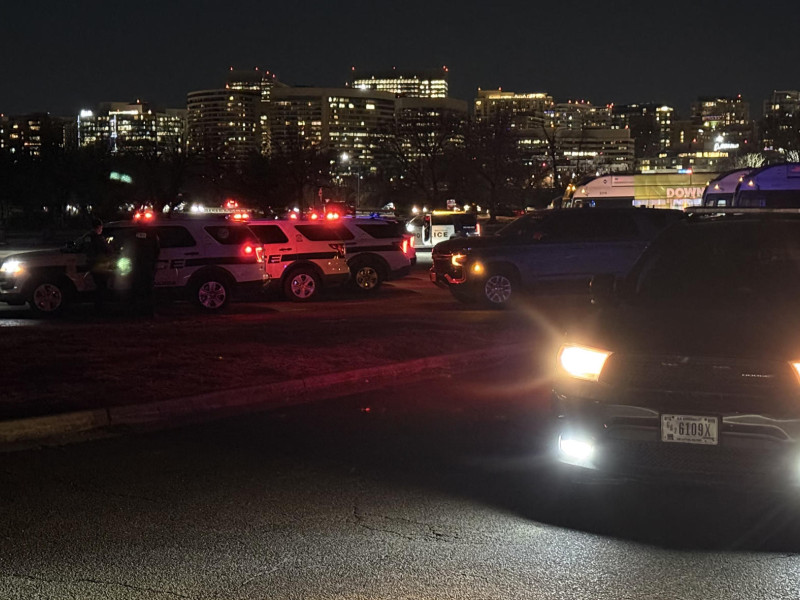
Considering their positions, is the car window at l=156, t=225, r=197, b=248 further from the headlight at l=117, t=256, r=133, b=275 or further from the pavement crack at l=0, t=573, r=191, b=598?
the pavement crack at l=0, t=573, r=191, b=598

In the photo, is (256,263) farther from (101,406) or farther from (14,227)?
(14,227)

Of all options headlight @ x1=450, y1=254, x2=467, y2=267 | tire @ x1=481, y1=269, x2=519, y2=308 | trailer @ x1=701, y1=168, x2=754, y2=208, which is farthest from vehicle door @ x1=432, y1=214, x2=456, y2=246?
tire @ x1=481, y1=269, x2=519, y2=308

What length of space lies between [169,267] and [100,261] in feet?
4.12

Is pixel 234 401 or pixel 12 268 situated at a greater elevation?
pixel 12 268

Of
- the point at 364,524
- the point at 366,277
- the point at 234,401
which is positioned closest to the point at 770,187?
the point at 366,277

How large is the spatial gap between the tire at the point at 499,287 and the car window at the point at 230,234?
15.3ft

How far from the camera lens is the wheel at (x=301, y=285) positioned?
2105 cm

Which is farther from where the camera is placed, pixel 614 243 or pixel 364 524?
pixel 614 243

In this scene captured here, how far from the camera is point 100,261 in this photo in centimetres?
1847

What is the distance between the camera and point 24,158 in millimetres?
68438

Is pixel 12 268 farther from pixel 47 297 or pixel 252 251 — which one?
pixel 252 251

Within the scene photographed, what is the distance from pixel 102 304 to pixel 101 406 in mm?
9645

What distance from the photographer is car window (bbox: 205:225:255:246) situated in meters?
19.1

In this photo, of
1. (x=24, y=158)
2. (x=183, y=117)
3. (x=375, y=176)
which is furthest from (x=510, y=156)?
(x=183, y=117)
